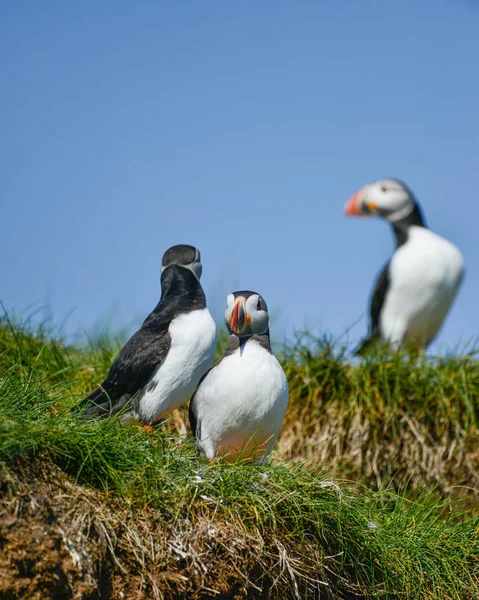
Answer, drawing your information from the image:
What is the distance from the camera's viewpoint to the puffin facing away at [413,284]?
7758 mm

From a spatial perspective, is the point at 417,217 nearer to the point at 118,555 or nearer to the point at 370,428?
the point at 370,428

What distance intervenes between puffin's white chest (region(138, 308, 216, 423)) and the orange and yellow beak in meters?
0.41

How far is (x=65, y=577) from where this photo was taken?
3062 mm

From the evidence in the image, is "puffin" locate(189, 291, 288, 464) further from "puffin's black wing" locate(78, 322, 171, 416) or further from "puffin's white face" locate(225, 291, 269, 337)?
"puffin's black wing" locate(78, 322, 171, 416)

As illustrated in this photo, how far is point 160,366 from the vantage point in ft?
14.1

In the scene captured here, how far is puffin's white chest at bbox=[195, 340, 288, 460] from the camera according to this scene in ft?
12.5

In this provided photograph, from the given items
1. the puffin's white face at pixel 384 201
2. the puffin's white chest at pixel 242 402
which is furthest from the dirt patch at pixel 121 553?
the puffin's white face at pixel 384 201

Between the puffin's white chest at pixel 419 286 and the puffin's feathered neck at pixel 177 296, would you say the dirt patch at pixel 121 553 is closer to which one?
the puffin's feathered neck at pixel 177 296

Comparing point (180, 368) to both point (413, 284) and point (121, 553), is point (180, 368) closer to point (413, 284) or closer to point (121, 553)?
point (121, 553)

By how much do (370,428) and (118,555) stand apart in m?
3.50

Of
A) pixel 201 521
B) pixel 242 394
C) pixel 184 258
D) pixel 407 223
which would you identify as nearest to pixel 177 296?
pixel 184 258

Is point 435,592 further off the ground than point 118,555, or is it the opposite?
point 118,555

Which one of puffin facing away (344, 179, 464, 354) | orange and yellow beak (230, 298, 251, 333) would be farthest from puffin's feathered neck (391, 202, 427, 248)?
orange and yellow beak (230, 298, 251, 333)

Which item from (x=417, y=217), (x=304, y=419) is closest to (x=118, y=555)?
(x=304, y=419)
